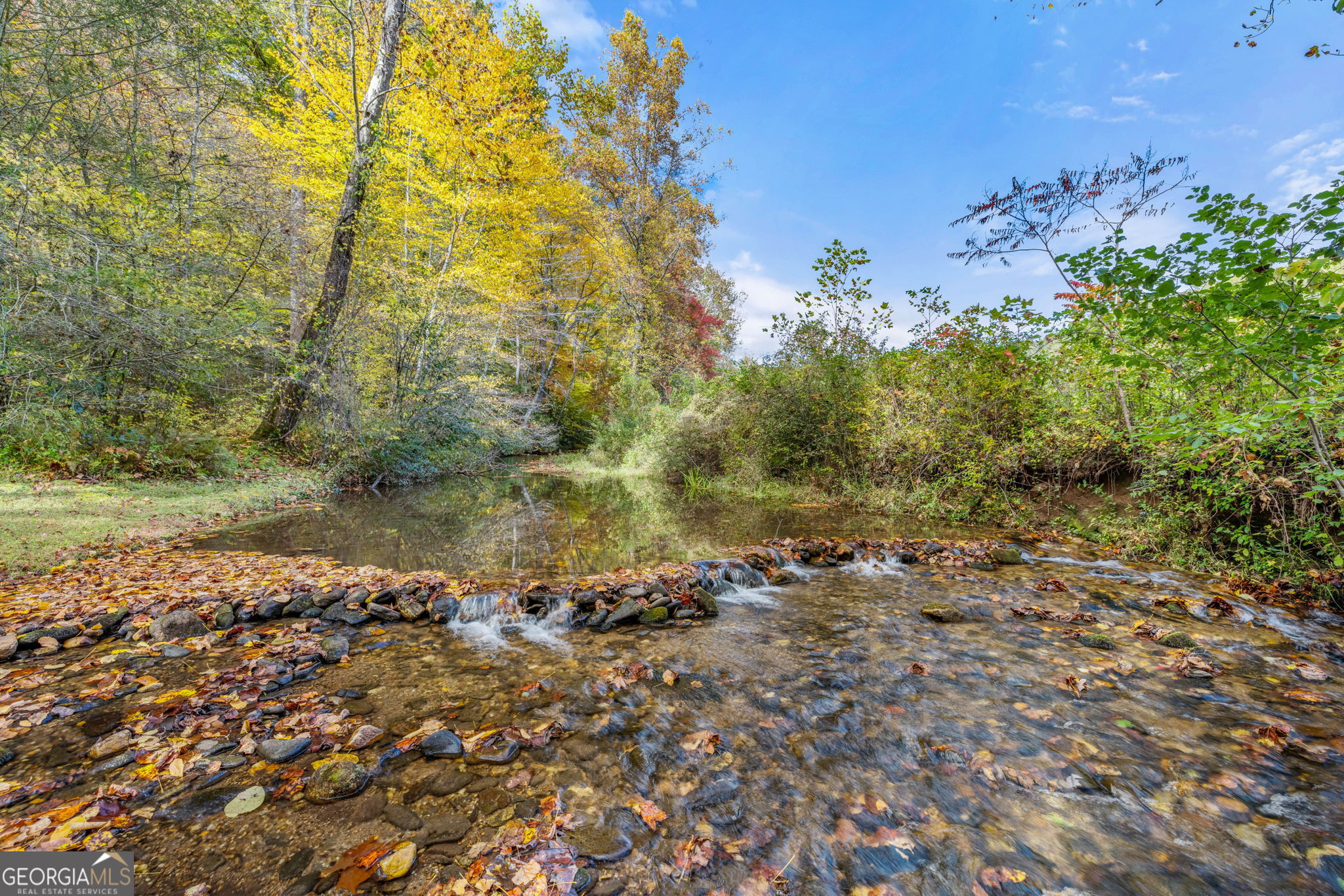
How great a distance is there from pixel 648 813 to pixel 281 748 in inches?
79.1

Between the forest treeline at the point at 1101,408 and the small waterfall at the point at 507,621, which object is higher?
the forest treeline at the point at 1101,408

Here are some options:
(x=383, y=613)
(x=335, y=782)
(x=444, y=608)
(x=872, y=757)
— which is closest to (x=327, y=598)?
(x=383, y=613)

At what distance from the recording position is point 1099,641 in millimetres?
3840

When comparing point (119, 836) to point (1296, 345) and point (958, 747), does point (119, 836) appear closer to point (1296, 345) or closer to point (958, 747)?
point (958, 747)

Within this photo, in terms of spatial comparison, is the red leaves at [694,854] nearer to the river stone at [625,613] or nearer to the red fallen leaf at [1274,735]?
the river stone at [625,613]

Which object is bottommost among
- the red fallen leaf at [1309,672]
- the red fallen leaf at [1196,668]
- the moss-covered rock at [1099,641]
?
the moss-covered rock at [1099,641]

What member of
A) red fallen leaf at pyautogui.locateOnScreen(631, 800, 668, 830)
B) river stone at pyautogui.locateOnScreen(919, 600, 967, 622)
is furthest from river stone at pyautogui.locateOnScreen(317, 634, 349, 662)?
river stone at pyautogui.locateOnScreen(919, 600, 967, 622)

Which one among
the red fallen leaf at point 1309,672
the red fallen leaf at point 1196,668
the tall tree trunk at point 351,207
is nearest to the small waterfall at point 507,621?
the red fallen leaf at point 1196,668

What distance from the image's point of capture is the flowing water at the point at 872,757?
1.88 metres

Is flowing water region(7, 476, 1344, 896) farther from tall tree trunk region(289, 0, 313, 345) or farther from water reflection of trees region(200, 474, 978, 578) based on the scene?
tall tree trunk region(289, 0, 313, 345)

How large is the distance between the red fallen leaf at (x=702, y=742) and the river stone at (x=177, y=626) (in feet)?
13.0

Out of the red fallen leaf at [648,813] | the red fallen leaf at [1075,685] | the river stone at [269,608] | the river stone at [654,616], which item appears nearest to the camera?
the red fallen leaf at [648,813]

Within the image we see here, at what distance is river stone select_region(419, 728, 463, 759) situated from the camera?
97.3 inches

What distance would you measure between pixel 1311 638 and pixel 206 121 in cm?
1769
